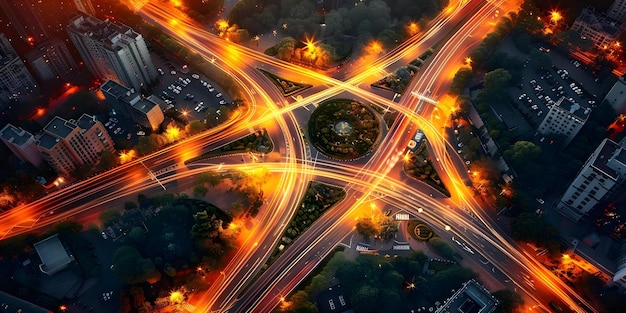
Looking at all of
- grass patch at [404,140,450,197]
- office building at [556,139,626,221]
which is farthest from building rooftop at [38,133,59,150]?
office building at [556,139,626,221]

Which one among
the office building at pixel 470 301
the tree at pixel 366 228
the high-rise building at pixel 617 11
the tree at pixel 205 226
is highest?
the high-rise building at pixel 617 11

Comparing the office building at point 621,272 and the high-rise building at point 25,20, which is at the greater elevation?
the high-rise building at point 25,20

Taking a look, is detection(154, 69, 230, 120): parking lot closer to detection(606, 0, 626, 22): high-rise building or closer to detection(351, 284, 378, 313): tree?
detection(351, 284, 378, 313): tree

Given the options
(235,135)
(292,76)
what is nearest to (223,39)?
(292,76)

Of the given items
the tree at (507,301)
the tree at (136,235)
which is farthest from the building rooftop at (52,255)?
the tree at (507,301)

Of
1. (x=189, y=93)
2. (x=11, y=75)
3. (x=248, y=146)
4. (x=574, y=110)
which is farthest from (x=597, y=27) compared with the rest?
(x=11, y=75)

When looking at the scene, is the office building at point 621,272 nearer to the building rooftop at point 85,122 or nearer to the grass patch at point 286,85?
the grass patch at point 286,85

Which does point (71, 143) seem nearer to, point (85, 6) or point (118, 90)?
point (118, 90)
